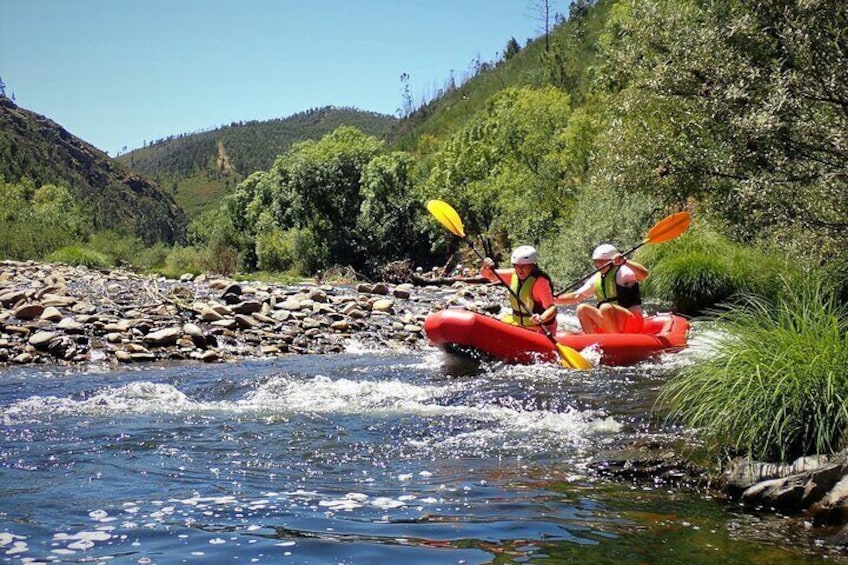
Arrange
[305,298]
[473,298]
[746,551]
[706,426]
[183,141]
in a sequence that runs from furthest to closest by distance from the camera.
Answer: [183,141] < [473,298] < [305,298] < [706,426] < [746,551]

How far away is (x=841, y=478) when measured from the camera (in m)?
3.63

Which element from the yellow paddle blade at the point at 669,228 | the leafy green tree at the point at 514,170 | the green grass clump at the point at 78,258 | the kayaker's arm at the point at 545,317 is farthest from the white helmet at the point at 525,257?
the green grass clump at the point at 78,258

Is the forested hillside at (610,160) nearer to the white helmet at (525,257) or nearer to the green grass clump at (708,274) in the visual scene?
the green grass clump at (708,274)

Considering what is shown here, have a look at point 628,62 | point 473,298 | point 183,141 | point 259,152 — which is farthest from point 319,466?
point 183,141

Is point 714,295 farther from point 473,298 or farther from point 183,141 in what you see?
point 183,141

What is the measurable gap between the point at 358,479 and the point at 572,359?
12.5 ft

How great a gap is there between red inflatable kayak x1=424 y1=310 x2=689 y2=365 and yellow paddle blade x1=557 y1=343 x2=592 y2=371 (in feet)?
0.94

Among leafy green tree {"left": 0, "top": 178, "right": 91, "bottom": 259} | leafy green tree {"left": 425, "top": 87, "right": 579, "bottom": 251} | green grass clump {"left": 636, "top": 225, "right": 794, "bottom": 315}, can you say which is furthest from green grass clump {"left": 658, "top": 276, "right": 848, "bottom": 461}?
leafy green tree {"left": 0, "top": 178, "right": 91, "bottom": 259}

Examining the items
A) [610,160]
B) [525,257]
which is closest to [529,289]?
[525,257]

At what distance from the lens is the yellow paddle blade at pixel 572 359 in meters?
7.77

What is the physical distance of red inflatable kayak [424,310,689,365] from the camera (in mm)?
8148

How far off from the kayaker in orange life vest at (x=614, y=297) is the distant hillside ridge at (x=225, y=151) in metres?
114

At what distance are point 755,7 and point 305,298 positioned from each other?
8.18 metres

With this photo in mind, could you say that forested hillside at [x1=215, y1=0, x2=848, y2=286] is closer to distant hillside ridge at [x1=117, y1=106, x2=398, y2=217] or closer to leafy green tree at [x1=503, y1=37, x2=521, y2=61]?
leafy green tree at [x1=503, y1=37, x2=521, y2=61]
